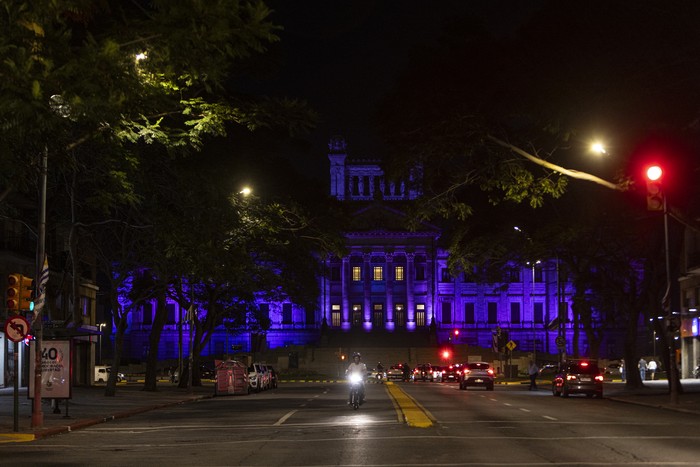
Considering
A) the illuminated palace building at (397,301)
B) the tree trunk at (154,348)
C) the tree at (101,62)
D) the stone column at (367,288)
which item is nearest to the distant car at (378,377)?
the tree trunk at (154,348)

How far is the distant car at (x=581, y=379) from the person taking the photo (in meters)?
42.7

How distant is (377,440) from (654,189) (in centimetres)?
1180

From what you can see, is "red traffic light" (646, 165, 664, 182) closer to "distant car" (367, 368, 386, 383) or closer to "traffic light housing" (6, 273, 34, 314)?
"traffic light housing" (6, 273, 34, 314)

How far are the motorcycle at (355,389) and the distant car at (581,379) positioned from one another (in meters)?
14.5

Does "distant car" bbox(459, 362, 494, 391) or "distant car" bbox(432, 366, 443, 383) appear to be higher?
"distant car" bbox(459, 362, 494, 391)

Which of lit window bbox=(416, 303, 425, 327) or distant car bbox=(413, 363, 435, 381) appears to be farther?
lit window bbox=(416, 303, 425, 327)

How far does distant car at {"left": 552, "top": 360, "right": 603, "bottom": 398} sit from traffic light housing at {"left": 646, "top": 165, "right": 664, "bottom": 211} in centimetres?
1674

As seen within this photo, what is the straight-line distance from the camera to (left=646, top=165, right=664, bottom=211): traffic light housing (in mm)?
26719

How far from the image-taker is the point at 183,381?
5666 cm

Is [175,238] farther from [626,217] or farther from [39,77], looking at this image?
[626,217]

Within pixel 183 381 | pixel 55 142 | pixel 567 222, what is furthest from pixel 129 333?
pixel 55 142

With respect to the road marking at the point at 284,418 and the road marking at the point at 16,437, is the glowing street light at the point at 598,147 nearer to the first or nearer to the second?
the road marking at the point at 284,418

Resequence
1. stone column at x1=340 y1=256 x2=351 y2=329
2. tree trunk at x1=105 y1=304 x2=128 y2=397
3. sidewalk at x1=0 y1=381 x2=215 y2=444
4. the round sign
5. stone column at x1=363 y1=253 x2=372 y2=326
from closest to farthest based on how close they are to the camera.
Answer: sidewalk at x1=0 y1=381 x2=215 y2=444 → the round sign → tree trunk at x1=105 y1=304 x2=128 y2=397 → stone column at x1=363 y1=253 x2=372 y2=326 → stone column at x1=340 y1=256 x2=351 y2=329

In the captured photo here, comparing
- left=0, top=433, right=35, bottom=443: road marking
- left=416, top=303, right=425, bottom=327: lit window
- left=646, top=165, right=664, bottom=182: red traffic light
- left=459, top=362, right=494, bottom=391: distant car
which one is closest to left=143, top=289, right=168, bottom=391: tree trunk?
left=459, top=362, right=494, bottom=391: distant car
